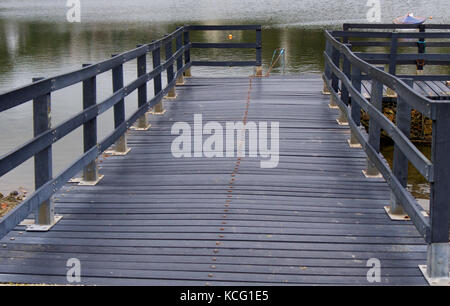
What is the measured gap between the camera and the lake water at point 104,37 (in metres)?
23.4


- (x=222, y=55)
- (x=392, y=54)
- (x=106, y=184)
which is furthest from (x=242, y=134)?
(x=222, y=55)

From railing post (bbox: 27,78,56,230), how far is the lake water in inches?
419

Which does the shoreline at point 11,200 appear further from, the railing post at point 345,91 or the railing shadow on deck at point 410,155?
the railing shadow on deck at point 410,155

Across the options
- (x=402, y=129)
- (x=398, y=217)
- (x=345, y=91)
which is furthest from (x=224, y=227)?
(x=345, y=91)

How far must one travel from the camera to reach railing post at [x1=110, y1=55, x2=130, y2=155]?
807cm

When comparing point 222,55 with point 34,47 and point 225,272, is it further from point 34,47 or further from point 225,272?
point 225,272

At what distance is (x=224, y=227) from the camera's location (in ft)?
18.7

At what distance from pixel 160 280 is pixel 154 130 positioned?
547 centimetres
